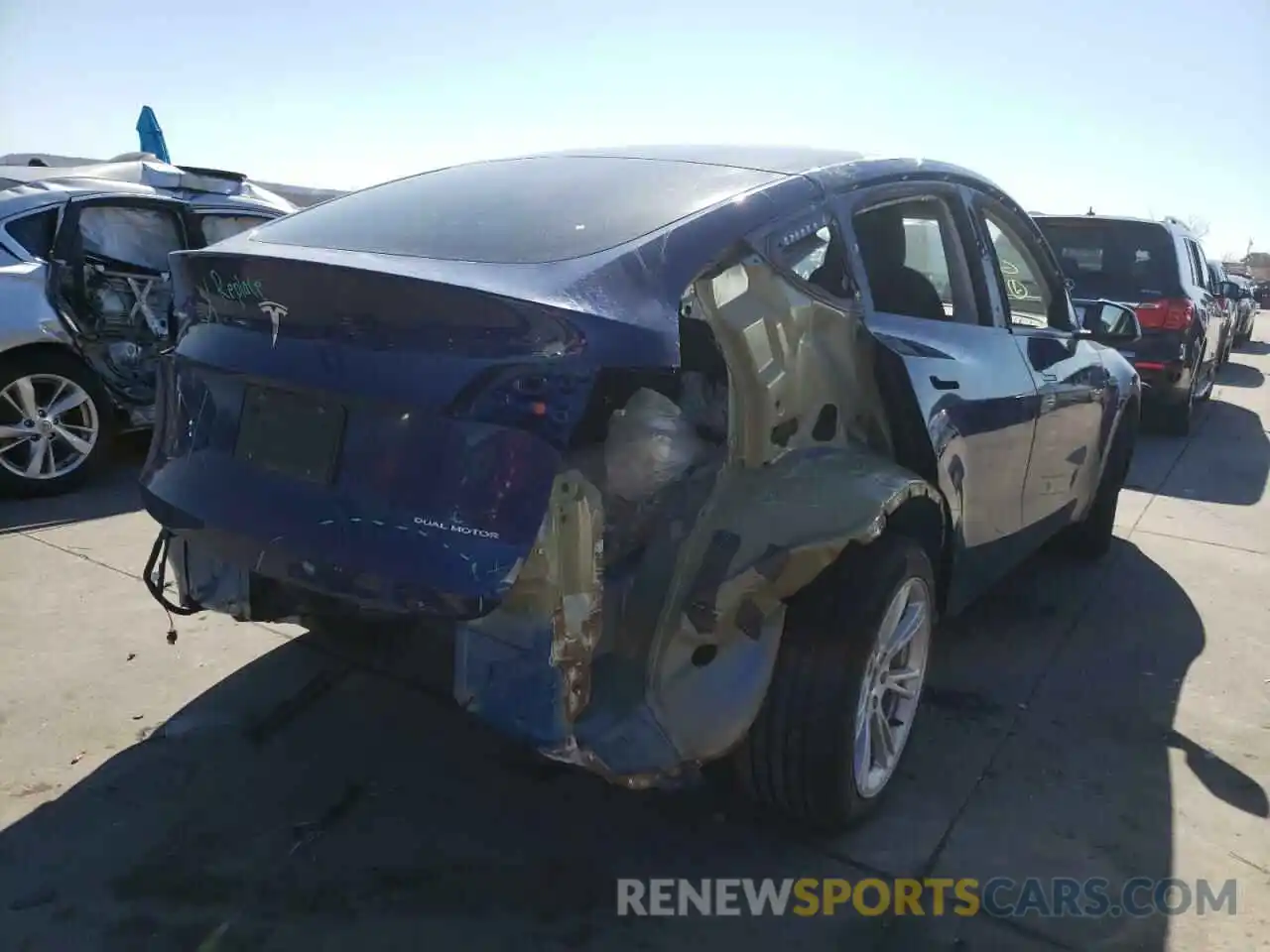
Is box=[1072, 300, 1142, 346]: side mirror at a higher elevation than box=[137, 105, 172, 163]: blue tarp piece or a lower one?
lower

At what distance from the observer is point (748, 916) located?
2.33 m

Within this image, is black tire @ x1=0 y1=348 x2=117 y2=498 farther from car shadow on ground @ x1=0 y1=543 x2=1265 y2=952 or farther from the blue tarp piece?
the blue tarp piece

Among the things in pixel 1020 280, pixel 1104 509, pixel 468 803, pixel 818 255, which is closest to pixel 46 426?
pixel 468 803

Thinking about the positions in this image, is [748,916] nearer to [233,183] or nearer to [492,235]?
[492,235]

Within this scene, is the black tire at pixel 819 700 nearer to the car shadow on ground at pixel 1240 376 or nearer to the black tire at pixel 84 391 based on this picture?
the black tire at pixel 84 391

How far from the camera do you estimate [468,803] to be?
269 centimetres

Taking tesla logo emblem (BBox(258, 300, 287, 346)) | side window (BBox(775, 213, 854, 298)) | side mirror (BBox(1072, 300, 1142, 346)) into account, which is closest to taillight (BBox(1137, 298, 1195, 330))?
side mirror (BBox(1072, 300, 1142, 346))

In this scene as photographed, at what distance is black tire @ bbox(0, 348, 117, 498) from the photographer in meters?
5.14

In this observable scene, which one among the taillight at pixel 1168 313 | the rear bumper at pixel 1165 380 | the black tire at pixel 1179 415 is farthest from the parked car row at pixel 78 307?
the black tire at pixel 1179 415

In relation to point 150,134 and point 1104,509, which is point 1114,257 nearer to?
point 1104,509

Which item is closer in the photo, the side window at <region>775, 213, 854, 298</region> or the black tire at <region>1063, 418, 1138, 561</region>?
the side window at <region>775, 213, 854, 298</region>

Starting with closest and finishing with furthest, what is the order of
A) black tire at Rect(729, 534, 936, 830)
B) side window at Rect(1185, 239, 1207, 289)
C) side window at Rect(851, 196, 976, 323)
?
black tire at Rect(729, 534, 936, 830)
side window at Rect(851, 196, 976, 323)
side window at Rect(1185, 239, 1207, 289)

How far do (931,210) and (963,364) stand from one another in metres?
0.58

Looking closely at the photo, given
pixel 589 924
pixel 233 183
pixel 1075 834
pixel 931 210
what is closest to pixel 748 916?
pixel 589 924
